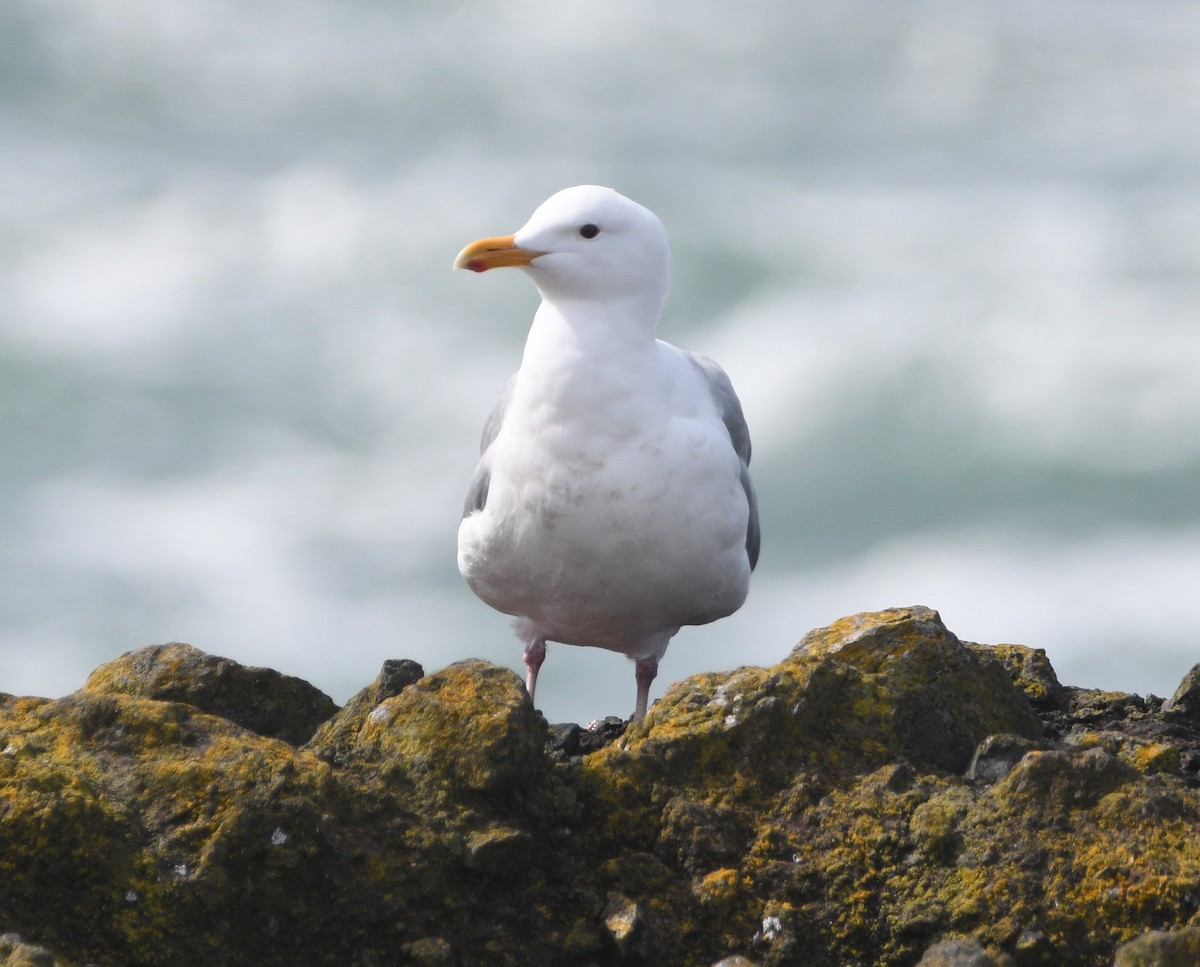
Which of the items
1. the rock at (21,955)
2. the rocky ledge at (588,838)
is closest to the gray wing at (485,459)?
the rocky ledge at (588,838)

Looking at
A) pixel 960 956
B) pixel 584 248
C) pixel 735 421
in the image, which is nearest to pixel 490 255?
pixel 584 248

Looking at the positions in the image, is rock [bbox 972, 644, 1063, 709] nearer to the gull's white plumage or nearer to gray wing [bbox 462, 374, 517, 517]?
the gull's white plumage

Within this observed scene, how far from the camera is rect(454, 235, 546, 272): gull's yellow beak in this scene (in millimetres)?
9156

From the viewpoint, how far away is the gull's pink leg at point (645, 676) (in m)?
10.2

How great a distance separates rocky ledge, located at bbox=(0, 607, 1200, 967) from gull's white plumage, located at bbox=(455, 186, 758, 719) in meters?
2.18

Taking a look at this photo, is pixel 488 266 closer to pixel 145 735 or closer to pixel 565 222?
pixel 565 222

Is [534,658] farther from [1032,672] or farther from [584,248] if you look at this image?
[1032,672]

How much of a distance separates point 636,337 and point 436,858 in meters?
4.09

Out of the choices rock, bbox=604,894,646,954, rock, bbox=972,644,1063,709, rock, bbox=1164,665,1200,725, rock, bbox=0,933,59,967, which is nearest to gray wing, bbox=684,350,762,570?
rock, bbox=972,644,1063,709

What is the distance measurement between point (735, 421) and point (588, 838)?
4.12 meters

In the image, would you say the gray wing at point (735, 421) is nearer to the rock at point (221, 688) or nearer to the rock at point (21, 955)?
the rock at point (221, 688)

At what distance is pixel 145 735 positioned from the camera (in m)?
6.29

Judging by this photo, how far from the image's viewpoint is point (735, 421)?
→ 33.3ft

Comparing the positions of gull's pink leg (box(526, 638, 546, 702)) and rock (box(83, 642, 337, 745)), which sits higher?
gull's pink leg (box(526, 638, 546, 702))
